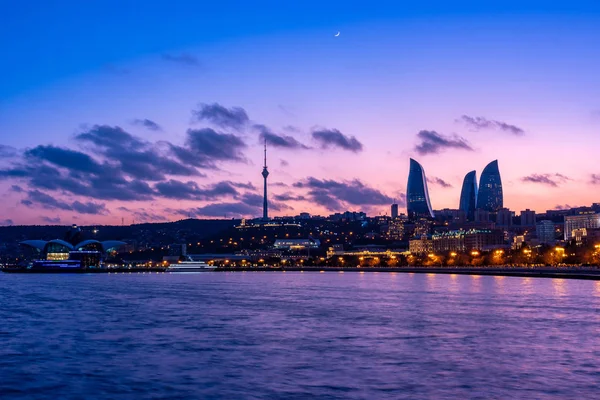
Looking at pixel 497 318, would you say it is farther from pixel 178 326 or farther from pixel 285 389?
pixel 285 389

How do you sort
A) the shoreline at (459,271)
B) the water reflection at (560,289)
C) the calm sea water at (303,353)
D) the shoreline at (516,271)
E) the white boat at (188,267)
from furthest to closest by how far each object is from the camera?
the white boat at (188,267) < the shoreline at (459,271) < the shoreline at (516,271) < the water reflection at (560,289) < the calm sea water at (303,353)

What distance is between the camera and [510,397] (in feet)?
52.1

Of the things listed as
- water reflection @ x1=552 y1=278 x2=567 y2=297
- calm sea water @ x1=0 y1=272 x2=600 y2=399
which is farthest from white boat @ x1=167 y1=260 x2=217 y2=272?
calm sea water @ x1=0 y1=272 x2=600 y2=399

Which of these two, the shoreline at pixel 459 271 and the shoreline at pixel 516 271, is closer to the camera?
the shoreline at pixel 516 271

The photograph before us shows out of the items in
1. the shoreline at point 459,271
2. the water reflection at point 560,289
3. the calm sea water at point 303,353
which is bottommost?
the calm sea water at point 303,353

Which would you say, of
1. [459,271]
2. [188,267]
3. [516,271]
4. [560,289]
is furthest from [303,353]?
[188,267]

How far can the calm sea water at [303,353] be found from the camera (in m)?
17.1

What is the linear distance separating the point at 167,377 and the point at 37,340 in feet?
32.4

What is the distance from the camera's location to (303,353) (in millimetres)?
22656

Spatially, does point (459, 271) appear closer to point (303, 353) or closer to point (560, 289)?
point (560, 289)

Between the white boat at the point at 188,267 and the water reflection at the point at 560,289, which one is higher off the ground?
the white boat at the point at 188,267

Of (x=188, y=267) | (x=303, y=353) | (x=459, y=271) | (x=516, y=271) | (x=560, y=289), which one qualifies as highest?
(x=188, y=267)

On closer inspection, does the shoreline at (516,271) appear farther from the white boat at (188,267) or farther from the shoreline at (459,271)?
the white boat at (188,267)

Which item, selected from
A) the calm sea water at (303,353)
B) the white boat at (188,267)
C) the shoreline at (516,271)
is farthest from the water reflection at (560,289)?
the white boat at (188,267)
